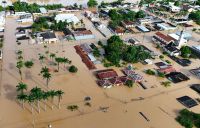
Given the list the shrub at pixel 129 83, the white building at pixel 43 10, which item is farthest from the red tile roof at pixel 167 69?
the white building at pixel 43 10

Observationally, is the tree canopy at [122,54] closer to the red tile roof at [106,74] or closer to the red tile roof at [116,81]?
the red tile roof at [106,74]

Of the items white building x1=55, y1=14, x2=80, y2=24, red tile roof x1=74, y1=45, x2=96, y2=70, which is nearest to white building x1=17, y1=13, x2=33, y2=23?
white building x1=55, y1=14, x2=80, y2=24

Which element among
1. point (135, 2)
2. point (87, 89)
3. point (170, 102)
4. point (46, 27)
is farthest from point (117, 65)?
point (135, 2)

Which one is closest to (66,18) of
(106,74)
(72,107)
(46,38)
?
(46,38)

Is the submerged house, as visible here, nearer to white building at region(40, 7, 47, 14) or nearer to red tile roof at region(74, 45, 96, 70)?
red tile roof at region(74, 45, 96, 70)

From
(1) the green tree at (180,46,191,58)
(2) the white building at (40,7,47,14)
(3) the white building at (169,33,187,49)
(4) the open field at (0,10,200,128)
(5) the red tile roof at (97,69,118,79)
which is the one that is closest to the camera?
(4) the open field at (0,10,200,128)

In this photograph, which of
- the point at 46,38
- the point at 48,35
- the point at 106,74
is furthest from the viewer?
the point at 48,35

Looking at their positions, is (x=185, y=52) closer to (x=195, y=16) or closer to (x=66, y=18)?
(x=195, y=16)

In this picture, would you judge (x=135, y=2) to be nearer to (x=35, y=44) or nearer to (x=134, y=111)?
(x=35, y=44)
